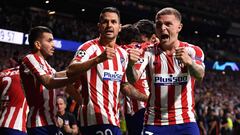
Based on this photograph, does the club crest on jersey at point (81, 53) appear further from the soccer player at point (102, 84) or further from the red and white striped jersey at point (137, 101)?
the red and white striped jersey at point (137, 101)

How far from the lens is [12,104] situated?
5594mm

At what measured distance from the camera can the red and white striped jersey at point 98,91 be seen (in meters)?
4.29

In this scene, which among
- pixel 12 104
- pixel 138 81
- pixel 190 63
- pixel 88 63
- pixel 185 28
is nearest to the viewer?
pixel 190 63

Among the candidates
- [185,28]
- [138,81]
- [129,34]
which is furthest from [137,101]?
[185,28]

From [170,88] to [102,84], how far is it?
2.22 ft

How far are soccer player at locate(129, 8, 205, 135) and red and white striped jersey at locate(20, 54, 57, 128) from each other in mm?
1134

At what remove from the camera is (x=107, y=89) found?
4352 mm

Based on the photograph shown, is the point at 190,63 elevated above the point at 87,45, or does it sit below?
below

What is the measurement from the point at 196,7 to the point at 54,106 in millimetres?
30792

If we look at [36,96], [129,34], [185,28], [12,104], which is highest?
[185,28]

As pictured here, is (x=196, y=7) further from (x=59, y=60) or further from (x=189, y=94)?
(x=189, y=94)

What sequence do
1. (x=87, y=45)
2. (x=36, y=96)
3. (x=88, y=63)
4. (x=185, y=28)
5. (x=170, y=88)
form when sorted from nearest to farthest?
(x=88, y=63) < (x=170, y=88) < (x=87, y=45) < (x=36, y=96) < (x=185, y=28)

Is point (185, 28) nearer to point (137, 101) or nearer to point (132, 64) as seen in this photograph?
point (137, 101)

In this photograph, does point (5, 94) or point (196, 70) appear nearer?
point (196, 70)
